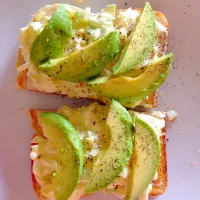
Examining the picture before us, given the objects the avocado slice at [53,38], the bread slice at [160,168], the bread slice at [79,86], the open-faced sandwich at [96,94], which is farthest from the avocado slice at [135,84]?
the bread slice at [160,168]

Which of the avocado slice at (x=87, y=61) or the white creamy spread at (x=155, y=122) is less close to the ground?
the avocado slice at (x=87, y=61)

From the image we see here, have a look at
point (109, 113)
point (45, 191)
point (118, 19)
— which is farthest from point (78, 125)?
point (118, 19)

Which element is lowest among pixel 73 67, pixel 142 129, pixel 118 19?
pixel 142 129

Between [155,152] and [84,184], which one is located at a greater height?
[155,152]

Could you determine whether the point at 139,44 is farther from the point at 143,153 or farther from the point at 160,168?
the point at 160,168

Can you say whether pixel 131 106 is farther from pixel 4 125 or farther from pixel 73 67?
pixel 4 125

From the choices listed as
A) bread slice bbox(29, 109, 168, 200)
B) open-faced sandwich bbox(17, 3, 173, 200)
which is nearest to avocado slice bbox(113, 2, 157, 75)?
open-faced sandwich bbox(17, 3, 173, 200)

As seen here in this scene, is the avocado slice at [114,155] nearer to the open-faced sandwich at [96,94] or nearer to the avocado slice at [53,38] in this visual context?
the open-faced sandwich at [96,94]
